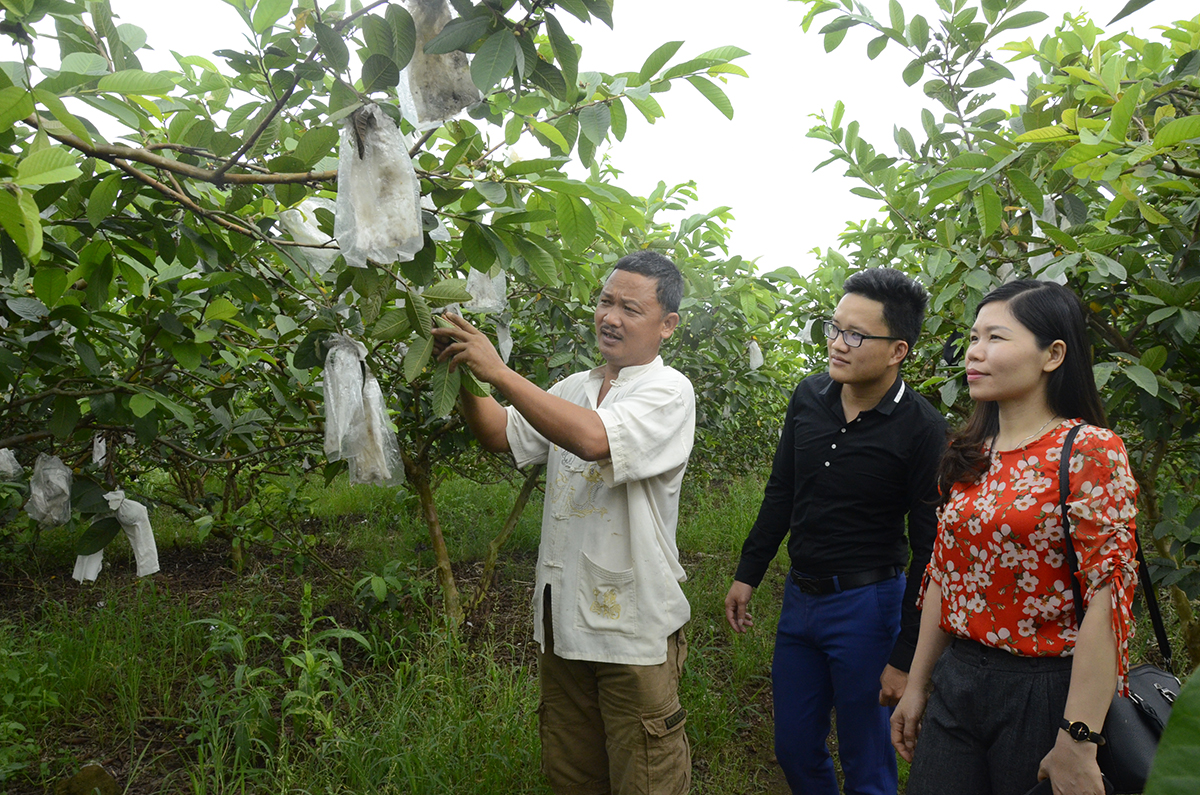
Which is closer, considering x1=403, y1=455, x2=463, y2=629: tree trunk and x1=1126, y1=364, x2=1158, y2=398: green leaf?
x1=1126, y1=364, x2=1158, y2=398: green leaf

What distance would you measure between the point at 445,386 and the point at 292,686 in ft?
6.19

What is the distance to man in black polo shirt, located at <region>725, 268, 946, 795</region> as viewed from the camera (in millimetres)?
1865

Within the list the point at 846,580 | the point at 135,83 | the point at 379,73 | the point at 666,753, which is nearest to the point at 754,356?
the point at 846,580

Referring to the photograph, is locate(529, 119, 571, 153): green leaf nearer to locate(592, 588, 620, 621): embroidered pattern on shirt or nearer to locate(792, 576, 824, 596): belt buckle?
locate(592, 588, 620, 621): embroidered pattern on shirt

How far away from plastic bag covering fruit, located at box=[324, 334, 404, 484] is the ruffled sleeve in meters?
1.20

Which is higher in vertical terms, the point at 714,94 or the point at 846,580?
the point at 714,94

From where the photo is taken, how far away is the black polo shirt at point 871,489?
1.85 meters

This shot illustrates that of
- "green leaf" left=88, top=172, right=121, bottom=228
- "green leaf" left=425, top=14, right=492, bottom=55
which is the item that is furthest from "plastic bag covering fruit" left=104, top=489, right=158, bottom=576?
"green leaf" left=425, top=14, right=492, bottom=55

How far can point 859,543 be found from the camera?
190 cm

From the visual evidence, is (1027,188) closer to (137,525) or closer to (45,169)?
(45,169)

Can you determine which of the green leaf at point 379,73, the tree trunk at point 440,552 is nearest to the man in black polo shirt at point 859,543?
the green leaf at point 379,73

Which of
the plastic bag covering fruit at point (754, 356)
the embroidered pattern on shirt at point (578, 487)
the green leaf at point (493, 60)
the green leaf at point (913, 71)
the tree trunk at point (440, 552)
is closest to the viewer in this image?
the green leaf at point (493, 60)

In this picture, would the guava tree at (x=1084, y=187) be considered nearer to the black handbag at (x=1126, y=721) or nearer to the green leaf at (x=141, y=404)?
the black handbag at (x=1126, y=721)

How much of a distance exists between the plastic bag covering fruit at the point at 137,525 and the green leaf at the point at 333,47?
1.41 m
